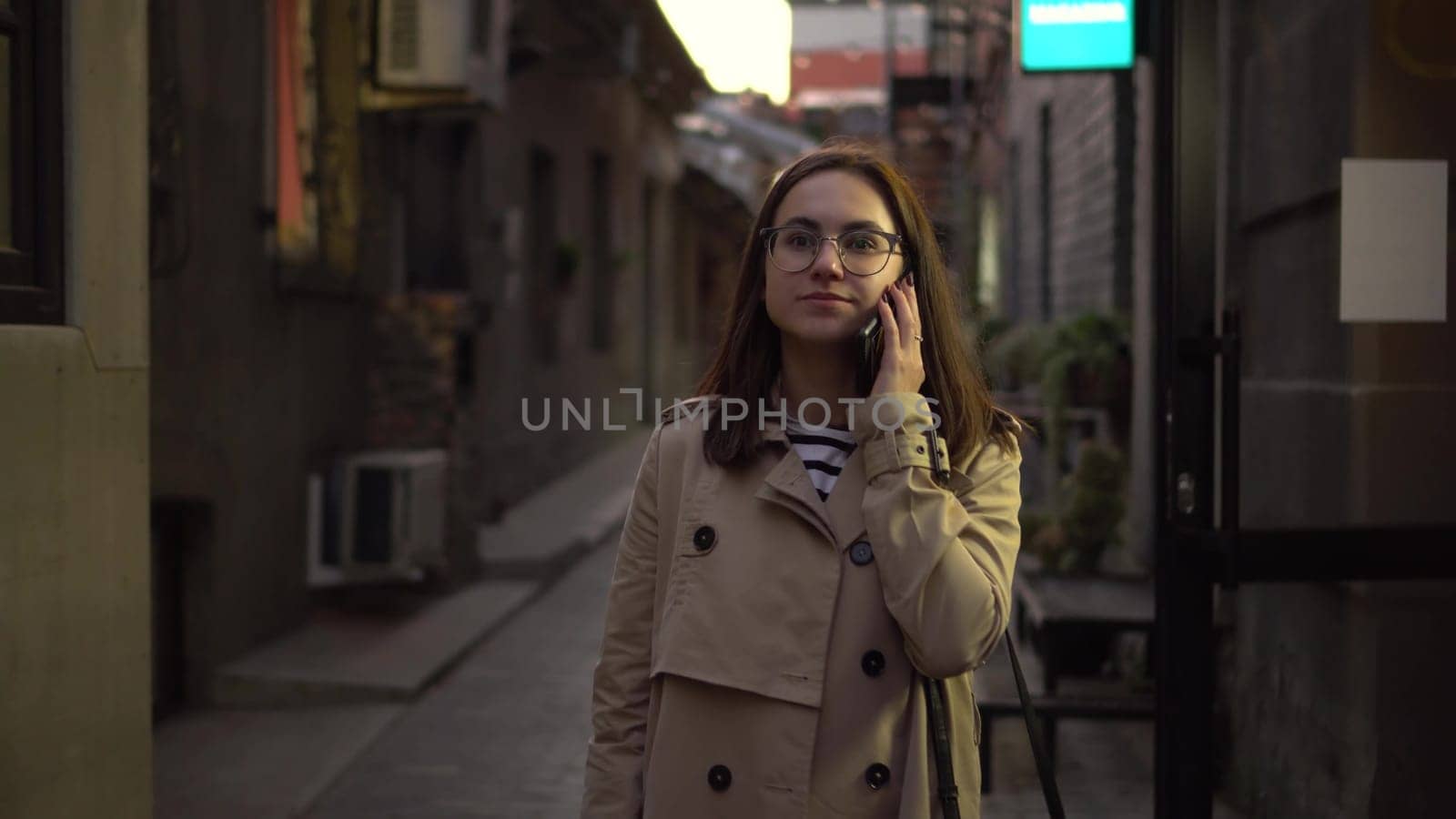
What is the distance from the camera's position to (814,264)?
2.33m

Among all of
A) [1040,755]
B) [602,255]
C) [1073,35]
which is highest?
[1073,35]

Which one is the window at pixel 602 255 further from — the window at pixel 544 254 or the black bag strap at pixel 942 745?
the black bag strap at pixel 942 745

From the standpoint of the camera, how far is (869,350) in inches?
92.9

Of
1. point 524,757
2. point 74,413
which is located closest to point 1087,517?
point 524,757

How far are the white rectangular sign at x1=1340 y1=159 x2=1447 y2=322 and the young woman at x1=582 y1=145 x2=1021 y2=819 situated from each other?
5.53ft

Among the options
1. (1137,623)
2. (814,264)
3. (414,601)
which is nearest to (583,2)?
(414,601)

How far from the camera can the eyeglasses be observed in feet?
7.70

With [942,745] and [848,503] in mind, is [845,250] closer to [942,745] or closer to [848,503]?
[848,503]

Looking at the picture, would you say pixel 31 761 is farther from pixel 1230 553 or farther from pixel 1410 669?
pixel 1410 669

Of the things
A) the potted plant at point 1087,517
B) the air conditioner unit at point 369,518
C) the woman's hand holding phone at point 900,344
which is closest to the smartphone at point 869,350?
the woman's hand holding phone at point 900,344

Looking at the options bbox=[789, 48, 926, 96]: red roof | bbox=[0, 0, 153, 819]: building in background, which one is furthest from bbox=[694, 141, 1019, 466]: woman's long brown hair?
bbox=[789, 48, 926, 96]: red roof

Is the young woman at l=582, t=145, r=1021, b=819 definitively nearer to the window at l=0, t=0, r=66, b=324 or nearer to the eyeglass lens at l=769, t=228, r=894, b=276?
the eyeglass lens at l=769, t=228, r=894, b=276

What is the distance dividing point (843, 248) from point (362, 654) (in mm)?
5708

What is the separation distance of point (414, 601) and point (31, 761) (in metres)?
5.28
